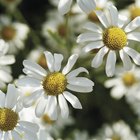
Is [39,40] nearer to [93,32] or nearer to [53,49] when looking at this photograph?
[53,49]

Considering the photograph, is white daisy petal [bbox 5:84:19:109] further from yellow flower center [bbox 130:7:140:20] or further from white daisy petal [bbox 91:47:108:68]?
yellow flower center [bbox 130:7:140:20]

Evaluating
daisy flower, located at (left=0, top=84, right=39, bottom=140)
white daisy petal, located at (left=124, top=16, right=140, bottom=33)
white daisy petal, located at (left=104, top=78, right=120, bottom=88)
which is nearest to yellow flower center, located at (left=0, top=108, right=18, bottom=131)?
daisy flower, located at (left=0, top=84, right=39, bottom=140)

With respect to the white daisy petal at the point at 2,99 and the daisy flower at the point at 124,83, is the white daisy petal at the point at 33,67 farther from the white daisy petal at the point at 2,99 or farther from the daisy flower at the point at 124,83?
the daisy flower at the point at 124,83

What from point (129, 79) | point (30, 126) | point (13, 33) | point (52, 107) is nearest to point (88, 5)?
point (52, 107)

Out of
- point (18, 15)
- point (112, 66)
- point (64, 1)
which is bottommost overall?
point (18, 15)

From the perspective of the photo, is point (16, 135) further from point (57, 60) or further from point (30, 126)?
point (57, 60)

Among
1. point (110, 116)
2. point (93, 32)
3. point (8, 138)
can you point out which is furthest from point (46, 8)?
point (8, 138)
